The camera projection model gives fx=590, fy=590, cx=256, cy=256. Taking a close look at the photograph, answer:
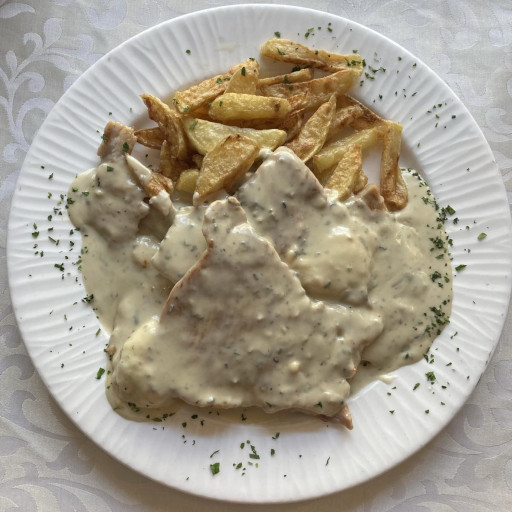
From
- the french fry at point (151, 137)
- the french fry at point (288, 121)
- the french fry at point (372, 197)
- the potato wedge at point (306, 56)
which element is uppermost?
the potato wedge at point (306, 56)

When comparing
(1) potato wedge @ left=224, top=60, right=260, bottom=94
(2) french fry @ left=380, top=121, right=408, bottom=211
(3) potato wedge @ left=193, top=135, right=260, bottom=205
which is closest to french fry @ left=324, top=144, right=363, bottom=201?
(2) french fry @ left=380, top=121, right=408, bottom=211

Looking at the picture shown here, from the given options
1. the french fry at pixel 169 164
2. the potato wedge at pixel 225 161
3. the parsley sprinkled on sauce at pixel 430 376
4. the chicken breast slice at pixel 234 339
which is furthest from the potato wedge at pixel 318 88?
the parsley sprinkled on sauce at pixel 430 376

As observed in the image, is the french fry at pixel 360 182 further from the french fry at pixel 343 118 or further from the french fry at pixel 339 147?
the french fry at pixel 343 118

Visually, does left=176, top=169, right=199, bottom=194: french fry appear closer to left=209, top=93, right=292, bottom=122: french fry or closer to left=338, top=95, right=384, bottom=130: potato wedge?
left=209, top=93, right=292, bottom=122: french fry

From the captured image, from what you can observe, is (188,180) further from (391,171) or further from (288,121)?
(391,171)

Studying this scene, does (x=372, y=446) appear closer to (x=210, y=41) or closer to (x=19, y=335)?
(x=19, y=335)

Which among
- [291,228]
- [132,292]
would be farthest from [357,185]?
[132,292]

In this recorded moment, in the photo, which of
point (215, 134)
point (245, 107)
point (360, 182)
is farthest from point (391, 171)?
point (215, 134)
